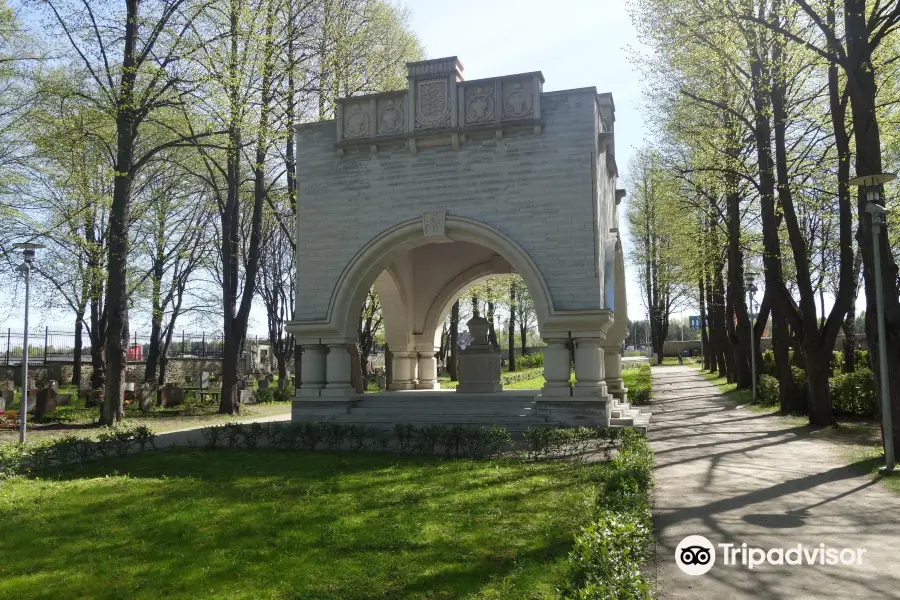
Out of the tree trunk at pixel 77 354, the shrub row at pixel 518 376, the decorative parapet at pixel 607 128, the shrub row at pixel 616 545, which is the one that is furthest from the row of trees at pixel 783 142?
the tree trunk at pixel 77 354

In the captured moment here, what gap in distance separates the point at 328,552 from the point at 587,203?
9.30 m

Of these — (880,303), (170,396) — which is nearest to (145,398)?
(170,396)

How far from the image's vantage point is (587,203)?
13211 millimetres

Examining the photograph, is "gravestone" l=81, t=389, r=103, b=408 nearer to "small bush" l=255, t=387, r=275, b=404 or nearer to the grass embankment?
"small bush" l=255, t=387, r=275, b=404

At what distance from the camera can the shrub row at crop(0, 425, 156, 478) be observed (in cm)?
980

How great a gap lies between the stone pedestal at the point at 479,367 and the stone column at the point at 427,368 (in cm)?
271

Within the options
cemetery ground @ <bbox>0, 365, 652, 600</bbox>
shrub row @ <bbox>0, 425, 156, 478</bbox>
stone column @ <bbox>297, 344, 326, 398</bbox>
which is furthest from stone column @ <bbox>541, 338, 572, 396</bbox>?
shrub row @ <bbox>0, 425, 156, 478</bbox>

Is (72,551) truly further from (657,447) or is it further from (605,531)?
(657,447)

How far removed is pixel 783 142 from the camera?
1507 centimetres

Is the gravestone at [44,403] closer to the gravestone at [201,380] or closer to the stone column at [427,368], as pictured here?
the gravestone at [201,380]

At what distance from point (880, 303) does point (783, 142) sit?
700 centimetres

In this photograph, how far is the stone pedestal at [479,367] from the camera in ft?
55.1

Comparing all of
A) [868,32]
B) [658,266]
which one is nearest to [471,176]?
[868,32]

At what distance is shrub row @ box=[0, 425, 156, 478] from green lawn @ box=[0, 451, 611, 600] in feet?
2.29
